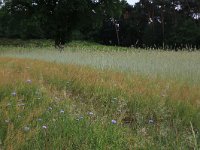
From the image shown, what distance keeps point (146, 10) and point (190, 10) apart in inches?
328

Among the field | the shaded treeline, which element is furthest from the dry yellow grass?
the shaded treeline

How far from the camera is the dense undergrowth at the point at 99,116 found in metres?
3.38

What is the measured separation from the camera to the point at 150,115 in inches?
184

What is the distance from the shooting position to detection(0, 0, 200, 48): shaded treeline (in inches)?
1040

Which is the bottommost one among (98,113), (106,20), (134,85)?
(98,113)

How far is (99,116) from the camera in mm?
4328

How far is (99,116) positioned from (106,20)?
5736cm

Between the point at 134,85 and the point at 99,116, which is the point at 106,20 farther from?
the point at 99,116

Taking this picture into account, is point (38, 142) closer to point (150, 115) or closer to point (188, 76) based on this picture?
point (150, 115)

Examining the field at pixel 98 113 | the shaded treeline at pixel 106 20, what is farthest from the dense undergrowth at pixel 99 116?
the shaded treeline at pixel 106 20

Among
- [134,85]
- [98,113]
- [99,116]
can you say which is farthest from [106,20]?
[99,116]

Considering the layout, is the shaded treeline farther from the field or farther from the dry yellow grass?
the field

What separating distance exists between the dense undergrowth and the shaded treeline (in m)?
7.41

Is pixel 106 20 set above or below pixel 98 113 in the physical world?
above
